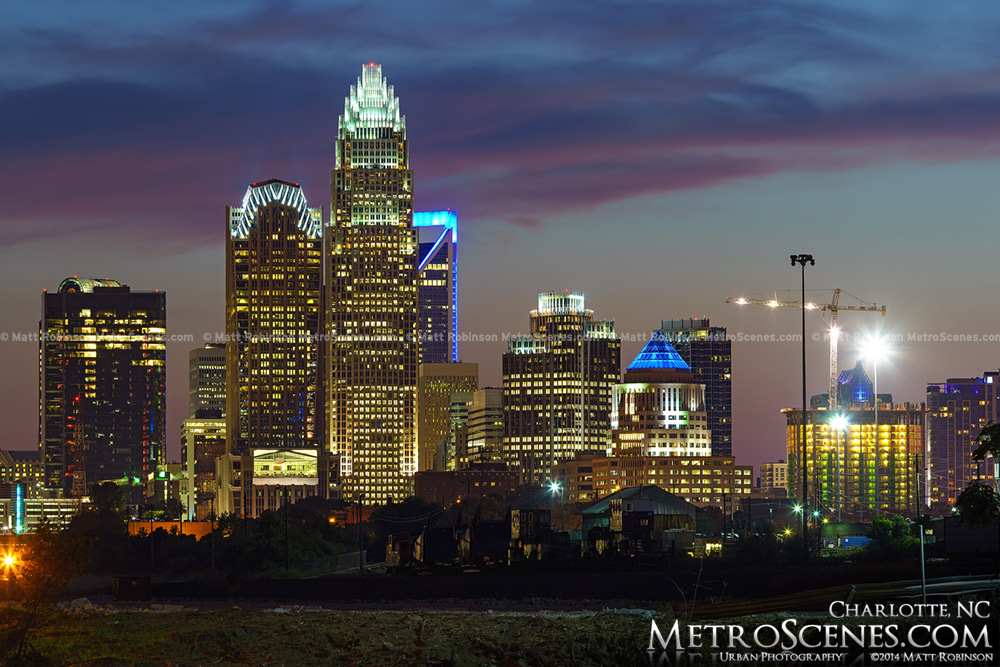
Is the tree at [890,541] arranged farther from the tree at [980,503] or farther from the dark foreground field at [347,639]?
the tree at [980,503]

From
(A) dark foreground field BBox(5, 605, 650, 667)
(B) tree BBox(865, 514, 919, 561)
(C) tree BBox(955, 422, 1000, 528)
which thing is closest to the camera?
(C) tree BBox(955, 422, 1000, 528)

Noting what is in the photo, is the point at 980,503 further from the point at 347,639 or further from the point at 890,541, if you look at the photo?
the point at 890,541

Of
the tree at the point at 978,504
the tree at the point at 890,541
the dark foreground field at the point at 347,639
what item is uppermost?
the tree at the point at 978,504

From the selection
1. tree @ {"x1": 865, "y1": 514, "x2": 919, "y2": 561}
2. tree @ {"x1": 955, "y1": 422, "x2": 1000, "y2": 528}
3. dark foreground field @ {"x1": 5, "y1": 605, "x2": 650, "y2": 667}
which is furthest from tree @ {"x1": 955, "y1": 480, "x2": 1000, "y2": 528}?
tree @ {"x1": 865, "y1": 514, "x2": 919, "y2": 561}

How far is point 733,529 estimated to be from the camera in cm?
15800

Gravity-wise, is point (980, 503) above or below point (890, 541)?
above

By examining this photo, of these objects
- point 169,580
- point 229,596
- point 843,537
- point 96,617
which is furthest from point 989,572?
point 843,537

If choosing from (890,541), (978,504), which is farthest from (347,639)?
(890,541)

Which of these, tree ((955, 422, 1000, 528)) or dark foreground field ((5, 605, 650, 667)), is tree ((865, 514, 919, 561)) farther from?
tree ((955, 422, 1000, 528))

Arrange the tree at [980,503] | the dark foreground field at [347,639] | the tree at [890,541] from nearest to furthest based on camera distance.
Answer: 1. the tree at [980,503]
2. the dark foreground field at [347,639]
3. the tree at [890,541]

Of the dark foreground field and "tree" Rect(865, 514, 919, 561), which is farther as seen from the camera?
"tree" Rect(865, 514, 919, 561)

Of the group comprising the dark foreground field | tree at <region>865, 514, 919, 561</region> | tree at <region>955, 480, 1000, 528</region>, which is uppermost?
tree at <region>955, 480, 1000, 528</region>

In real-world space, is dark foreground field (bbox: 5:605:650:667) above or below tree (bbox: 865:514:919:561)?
above

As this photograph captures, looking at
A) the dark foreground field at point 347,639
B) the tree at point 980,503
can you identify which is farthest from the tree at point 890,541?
the tree at point 980,503
